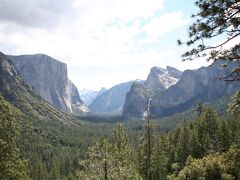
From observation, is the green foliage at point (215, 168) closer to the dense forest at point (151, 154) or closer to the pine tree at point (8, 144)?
the dense forest at point (151, 154)

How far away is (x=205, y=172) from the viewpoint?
60719 millimetres

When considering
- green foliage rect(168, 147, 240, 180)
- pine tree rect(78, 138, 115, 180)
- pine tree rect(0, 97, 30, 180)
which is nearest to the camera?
pine tree rect(0, 97, 30, 180)

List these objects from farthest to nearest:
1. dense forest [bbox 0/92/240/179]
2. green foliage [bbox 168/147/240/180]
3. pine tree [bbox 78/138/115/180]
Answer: green foliage [bbox 168/147/240/180]
pine tree [bbox 78/138/115/180]
dense forest [bbox 0/92/240/179]

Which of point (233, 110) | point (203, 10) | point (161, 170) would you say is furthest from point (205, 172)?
point (203, 10)

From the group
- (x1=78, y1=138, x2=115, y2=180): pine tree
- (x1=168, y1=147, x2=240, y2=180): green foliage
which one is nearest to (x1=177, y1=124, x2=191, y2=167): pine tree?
(x1=168, y1=147, x2=240, y2=180): green foliage

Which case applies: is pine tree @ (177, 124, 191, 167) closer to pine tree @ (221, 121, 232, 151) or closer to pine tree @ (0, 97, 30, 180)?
pine tree @ (221, 121, 232, 151)

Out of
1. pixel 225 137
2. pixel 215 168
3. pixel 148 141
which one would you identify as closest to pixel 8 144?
pixel 215 168

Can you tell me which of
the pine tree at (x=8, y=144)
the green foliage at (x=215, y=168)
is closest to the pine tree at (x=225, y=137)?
the green foliage at (x=215, y=168)

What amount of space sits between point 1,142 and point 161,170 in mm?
53339

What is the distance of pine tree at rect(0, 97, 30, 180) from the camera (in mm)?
35219

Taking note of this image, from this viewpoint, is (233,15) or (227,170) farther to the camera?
(227,170)

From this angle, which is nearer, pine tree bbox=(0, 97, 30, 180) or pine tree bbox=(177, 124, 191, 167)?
pine tree bbox=(0, 97, 30, 180)

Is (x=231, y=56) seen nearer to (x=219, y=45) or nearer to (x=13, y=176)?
(x=219, y=45)

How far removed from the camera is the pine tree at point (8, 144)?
3522 centimetres
